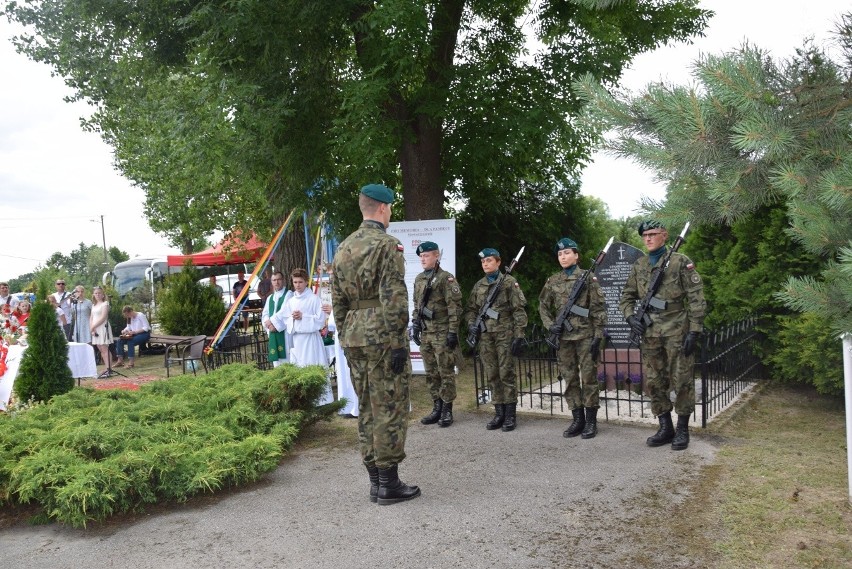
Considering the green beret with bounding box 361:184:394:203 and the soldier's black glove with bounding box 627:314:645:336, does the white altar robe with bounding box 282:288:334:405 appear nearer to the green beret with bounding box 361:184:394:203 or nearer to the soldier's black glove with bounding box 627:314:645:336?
the green beret with bounding box 361:184:394:203

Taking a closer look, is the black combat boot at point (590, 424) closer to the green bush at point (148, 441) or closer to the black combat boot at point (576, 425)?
the black combat boot at point (576, 425)

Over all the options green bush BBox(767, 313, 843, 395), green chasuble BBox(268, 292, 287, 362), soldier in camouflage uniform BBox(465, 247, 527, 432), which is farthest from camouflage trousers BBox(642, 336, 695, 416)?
green chasuble BBox(268, 292, 287, 362)

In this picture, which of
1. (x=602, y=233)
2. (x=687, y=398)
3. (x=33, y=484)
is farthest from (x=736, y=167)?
(x=602, y=233)

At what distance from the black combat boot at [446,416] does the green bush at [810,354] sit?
147 inches

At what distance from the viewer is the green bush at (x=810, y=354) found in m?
7.32

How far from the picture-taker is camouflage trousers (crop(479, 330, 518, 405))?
7.19m

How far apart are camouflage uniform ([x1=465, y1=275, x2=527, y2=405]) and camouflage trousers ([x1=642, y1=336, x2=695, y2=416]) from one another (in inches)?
52.8

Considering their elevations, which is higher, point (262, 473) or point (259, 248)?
point (259, 248)

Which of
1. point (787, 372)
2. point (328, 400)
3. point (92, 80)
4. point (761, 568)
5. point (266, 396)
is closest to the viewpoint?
point (761, 568)

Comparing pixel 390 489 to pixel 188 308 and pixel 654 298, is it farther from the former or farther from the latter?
pixel 188 308

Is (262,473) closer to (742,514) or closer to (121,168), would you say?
(742,514)

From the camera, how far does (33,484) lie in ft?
15.8

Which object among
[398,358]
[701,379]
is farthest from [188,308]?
[398,358]

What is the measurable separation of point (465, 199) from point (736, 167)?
962 cm
